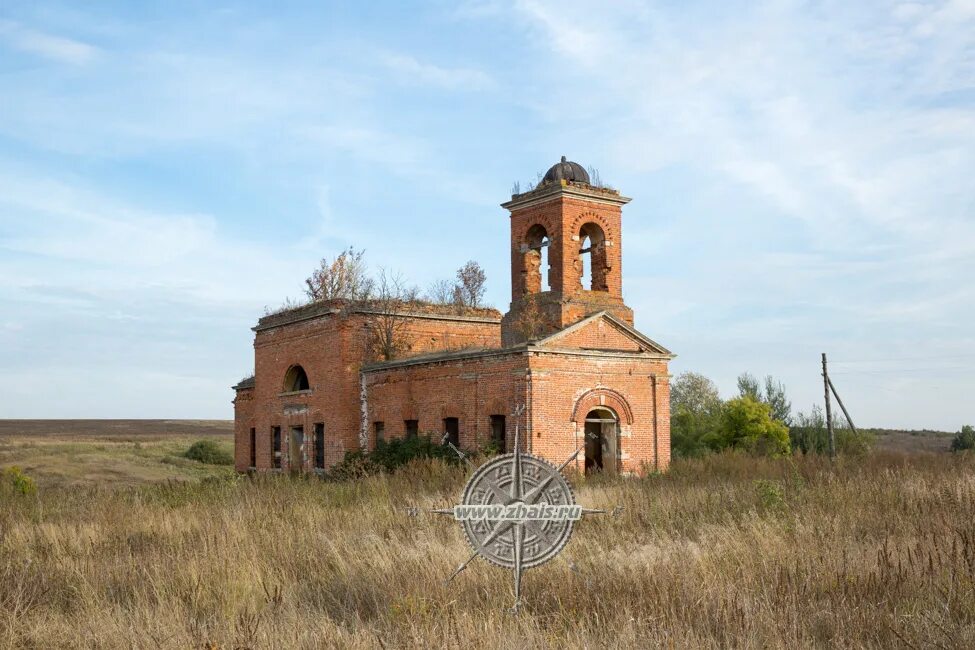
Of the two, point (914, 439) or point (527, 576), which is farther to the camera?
point (914, 439)

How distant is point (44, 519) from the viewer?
13102mm

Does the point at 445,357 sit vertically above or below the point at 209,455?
above

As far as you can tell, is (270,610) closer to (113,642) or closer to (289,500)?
(113,642)

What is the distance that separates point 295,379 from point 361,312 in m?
4.70

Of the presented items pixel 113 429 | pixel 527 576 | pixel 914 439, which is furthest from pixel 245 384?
pixel 113 429

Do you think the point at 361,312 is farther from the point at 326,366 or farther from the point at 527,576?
the point at 527,576

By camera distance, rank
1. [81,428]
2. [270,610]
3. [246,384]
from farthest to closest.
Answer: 1. [81,428]
2. [246,384]
3. [270,610]

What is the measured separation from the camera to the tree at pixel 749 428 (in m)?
34.9

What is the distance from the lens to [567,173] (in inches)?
1013

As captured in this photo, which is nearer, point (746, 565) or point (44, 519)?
point (746, 565)

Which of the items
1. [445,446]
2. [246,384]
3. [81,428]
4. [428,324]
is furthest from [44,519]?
[81,428]

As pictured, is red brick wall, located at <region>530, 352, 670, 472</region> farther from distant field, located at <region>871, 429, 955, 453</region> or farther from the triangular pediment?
distant field, located at <region>871, 429, 955, 453</region>

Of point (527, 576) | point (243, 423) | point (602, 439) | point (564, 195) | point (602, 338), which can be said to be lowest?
point (527, 576)

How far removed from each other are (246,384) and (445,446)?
577 inches
